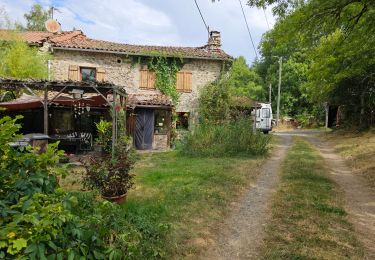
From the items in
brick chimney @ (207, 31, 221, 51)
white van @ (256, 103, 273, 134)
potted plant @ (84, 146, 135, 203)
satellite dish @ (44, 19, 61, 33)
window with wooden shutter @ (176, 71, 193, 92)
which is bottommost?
potted plant @ (84, 146, 135, 203)

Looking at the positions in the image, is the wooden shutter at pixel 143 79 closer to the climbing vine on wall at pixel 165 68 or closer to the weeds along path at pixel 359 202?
the climbing vine on wall at pixel 165 68

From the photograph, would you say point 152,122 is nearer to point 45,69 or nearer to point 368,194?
point 45,69

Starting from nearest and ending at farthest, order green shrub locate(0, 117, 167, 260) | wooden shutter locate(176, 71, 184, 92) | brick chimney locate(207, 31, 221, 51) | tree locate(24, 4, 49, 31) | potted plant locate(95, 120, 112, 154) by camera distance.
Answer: green shrub locate(0, 117, 167, 260), potted plant locate(95, 120, 112, 154), wooden shutter locate(176, 71, 184, 92), brick chimney locate(207, 31, 221, 51), tree locate(24, 4, 49, 31)

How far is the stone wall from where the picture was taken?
58.9 ft

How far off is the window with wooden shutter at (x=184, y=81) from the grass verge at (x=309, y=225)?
37.0 ft

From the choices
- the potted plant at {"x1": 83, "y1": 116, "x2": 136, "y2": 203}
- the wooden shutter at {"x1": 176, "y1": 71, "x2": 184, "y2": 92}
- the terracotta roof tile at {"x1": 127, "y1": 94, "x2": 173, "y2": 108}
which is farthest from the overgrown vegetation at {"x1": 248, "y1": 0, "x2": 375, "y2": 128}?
the wooden shutter at {"x1": 176, "y1": 71, "x2": 184, "y2": 92}

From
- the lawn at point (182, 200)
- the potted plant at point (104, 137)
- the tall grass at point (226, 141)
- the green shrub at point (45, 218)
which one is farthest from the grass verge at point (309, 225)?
the potted plant at point (104, 137)

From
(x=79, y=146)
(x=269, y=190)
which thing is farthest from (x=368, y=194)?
(x=79, y=146)

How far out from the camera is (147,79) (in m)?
18.5

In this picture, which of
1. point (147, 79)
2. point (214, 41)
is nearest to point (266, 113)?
point (214, 41)

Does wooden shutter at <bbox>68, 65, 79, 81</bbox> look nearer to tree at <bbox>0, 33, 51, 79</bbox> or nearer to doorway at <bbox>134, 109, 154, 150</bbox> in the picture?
tree at <bbox>0, 33, 51, 79</bbox>

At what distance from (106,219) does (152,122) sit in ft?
46.1

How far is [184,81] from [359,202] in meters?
13.3

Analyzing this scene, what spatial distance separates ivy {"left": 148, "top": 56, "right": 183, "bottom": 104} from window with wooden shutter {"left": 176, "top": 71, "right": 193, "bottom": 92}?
0.77 ft
